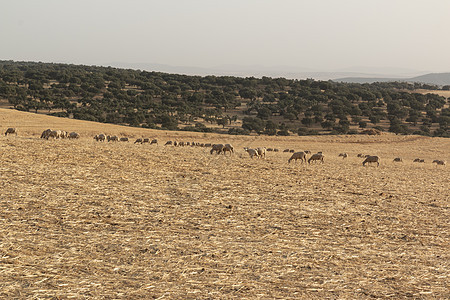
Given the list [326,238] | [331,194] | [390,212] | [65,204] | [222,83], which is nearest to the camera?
[326,238]

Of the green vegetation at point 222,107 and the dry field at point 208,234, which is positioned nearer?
the dry field at point 208,234

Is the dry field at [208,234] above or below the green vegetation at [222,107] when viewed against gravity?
below

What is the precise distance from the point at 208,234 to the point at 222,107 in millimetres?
97738

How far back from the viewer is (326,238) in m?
10.6

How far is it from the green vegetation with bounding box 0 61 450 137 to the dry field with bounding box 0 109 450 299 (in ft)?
192

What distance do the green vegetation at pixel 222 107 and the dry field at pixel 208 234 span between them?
192 ft

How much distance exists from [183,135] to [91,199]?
49.8 meters

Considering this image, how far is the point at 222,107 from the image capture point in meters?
107

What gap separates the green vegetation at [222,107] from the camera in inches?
3275

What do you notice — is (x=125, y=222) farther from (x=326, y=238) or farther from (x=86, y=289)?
(x=326, y=238)

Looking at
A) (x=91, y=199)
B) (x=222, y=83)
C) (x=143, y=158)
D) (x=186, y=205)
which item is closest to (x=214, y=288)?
(x=186, y=205)

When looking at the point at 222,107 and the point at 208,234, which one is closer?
the point at 208,234

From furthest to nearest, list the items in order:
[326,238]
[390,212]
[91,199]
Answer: [390,212] → [91,199] → [326,238]

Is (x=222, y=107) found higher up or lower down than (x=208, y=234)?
higher up
